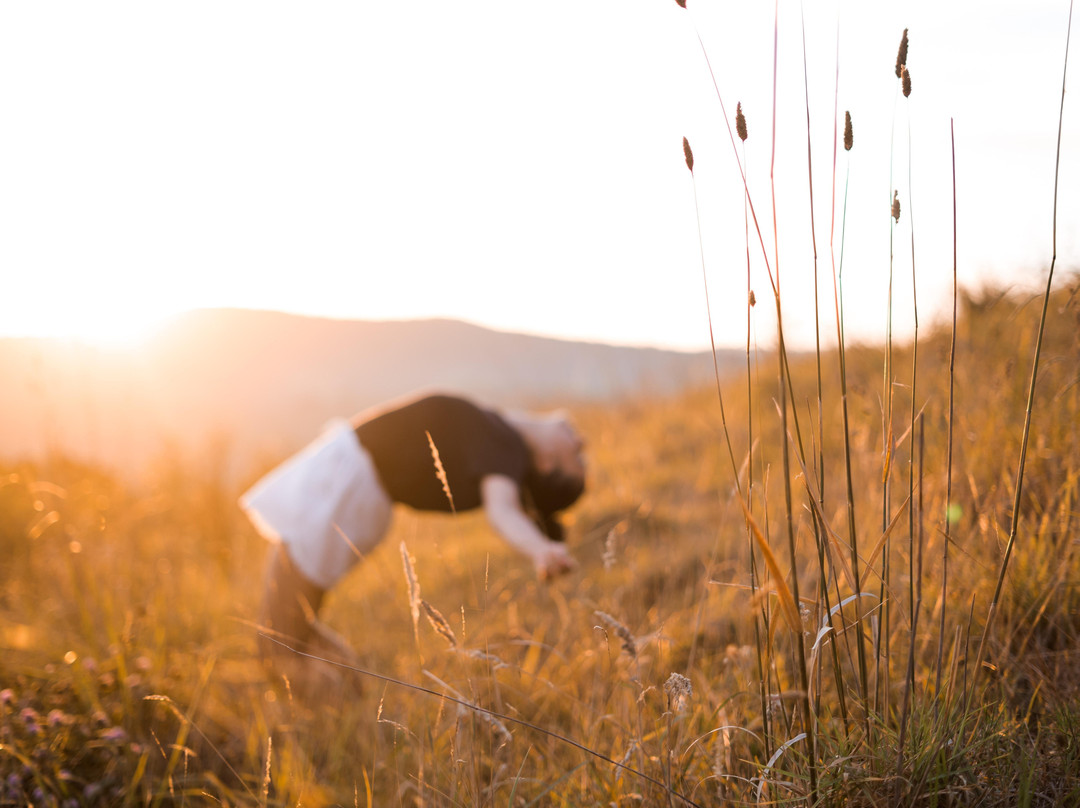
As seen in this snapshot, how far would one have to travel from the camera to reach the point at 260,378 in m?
26.0

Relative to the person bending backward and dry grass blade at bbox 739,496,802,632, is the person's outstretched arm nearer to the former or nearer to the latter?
the person bending backward

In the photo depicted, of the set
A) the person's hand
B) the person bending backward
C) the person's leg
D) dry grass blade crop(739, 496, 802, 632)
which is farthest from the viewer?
the person bending backward

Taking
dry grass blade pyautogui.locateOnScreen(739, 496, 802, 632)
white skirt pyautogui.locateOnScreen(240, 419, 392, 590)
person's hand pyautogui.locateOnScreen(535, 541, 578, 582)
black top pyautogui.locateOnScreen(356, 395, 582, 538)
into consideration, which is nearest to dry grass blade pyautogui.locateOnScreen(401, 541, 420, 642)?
dry grass blade pyautogui.locateOnScreen(739, 496, 802, 632)

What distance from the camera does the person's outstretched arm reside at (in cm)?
215

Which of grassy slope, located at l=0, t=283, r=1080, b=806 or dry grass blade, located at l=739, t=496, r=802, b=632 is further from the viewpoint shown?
grassy slope, located at l=0, t=283, r=1080, b=806

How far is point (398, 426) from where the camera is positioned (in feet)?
10.1

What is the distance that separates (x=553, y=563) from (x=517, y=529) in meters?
0.35

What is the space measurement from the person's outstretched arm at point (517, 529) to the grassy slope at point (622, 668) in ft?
0.56

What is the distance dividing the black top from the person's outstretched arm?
0.25ft

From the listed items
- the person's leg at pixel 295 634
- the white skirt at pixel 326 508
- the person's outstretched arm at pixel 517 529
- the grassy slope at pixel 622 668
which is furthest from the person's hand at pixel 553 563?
the white skirt at pixel 326 508

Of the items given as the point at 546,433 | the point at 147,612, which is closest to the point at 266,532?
the point at 147,612

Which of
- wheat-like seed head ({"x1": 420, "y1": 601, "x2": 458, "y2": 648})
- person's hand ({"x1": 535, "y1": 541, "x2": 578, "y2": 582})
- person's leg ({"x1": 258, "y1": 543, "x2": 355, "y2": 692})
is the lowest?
person's leg ({"x1": 258, "y1": 543, "x2": 355, "y2": 692})

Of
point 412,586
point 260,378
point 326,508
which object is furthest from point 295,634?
point 260,378

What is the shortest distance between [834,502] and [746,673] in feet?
3.92
